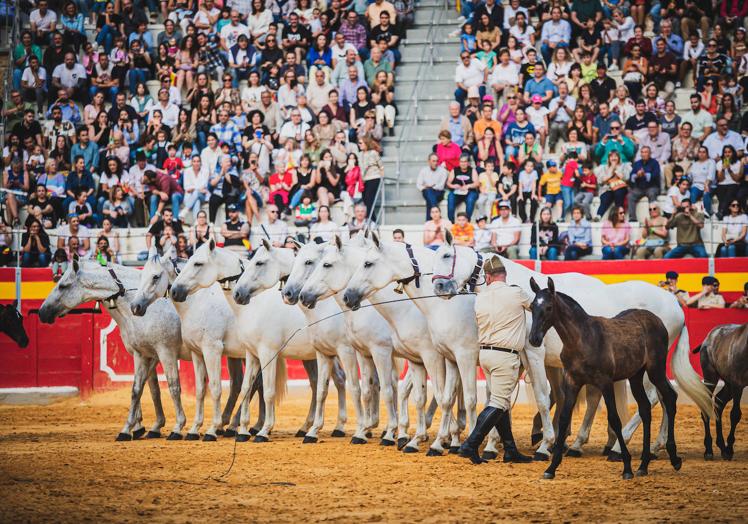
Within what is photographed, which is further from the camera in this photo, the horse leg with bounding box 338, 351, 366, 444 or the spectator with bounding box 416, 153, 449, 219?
the spectator with bounding box 416, 153, 449, 219

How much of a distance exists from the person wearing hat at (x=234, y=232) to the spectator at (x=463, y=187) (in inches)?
174

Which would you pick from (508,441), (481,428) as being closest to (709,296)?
(508,441)

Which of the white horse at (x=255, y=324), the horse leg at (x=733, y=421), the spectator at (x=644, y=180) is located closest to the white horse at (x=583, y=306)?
the horse leg at (x=733, y=421)

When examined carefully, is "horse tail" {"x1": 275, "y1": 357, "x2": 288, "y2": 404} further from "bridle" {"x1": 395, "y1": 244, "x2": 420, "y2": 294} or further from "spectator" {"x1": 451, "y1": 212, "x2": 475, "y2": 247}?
"spectator" {"x1": 451, "y1": 212, "x2": 475, "y2": 247}

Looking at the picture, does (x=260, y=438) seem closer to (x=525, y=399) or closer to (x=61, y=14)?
(x=525, y=399)

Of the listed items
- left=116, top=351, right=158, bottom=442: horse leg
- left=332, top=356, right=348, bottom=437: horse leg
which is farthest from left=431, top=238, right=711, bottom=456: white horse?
left=116, top=351, right=158, bottom=442: horse leg

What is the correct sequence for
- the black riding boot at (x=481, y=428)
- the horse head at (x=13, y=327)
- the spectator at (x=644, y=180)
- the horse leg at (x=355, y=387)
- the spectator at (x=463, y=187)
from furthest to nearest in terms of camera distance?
the spectator at (x=463, y=187)
the spectator at (x=644, y=180)
the horse head at (x=13, y=327)
the horse leg at (x=355, y=387)
the black riding boot at (x=481, y=428)

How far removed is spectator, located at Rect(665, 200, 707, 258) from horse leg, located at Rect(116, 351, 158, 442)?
1017 cm

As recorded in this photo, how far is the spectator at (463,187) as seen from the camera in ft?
72.5

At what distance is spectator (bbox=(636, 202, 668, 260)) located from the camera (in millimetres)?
20016

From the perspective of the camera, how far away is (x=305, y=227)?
2202 cm

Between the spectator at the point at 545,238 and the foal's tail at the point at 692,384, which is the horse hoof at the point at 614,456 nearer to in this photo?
the foal's tail at the point at 692,384

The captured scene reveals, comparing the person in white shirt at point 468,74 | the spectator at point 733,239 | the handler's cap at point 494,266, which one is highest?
the person in white shirt at point 468,74

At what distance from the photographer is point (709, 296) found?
1922cm
